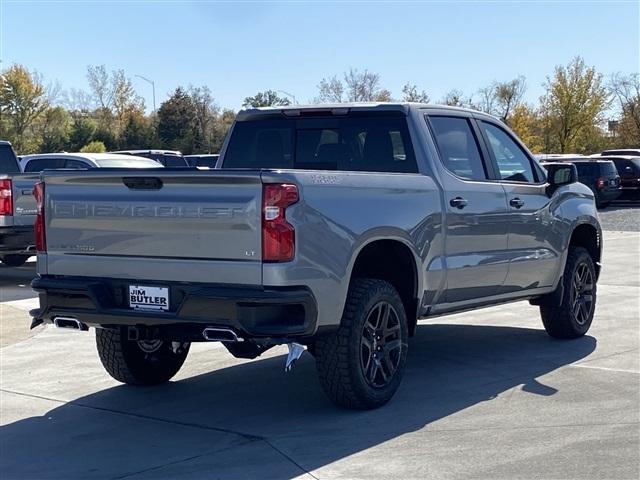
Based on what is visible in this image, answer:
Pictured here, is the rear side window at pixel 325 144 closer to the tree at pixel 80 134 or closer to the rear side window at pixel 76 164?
the rear side window at pixel 76 164

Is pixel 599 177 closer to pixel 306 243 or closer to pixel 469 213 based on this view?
pixel 469 213

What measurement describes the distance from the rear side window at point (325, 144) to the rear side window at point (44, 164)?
10313 millimetres

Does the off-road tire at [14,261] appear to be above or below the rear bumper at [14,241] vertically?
below

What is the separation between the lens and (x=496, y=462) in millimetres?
5512

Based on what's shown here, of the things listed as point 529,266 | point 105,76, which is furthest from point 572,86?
point 529,266

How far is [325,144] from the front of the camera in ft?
25.8

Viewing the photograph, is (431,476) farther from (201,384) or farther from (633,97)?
(633,97)

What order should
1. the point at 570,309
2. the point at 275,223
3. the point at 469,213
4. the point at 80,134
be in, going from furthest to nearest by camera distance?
the point at 80,134 < the point at 570,309 < the point at 469,213 < the point at 275,223

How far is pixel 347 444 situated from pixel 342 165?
8.29 feet

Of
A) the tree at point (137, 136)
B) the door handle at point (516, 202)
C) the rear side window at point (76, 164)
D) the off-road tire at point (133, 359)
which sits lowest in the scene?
the off-road tire at point (133, 359)

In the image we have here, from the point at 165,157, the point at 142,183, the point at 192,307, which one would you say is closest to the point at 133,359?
the point at 192,307

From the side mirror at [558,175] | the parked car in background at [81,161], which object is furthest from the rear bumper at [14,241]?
the side mirror at [558,175]

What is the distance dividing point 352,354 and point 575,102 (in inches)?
2262

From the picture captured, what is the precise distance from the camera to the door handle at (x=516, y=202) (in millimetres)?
8242
